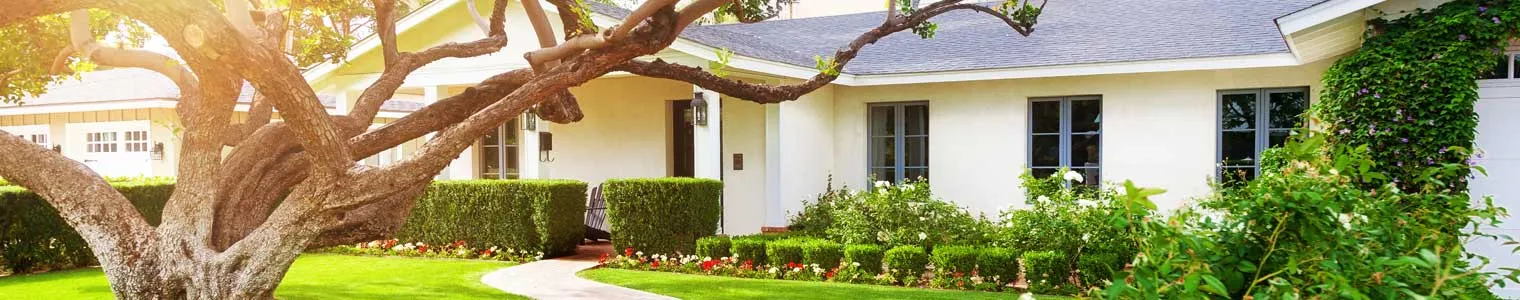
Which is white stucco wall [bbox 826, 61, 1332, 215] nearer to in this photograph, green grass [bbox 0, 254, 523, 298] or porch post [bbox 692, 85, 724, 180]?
porch post [bbox 692, 85, 724, 180]

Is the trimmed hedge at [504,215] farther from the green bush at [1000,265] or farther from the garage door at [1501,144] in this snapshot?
the garage door at [1501,144]

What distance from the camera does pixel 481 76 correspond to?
1253 centimetres

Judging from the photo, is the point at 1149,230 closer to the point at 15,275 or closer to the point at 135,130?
the point at 15,275

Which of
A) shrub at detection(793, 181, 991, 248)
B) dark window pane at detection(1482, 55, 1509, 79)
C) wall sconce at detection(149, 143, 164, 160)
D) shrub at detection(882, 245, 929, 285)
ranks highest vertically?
dark window pane at detection(1482, 55, 1509, 79)

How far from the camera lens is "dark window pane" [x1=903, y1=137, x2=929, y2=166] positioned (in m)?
12.7

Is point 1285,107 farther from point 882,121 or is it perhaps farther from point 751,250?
point 751,250

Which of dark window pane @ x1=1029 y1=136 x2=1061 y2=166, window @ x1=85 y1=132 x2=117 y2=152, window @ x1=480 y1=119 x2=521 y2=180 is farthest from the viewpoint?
window @ x1=85 y1=132 x2=117 y2=152

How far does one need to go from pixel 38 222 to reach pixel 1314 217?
12.5m

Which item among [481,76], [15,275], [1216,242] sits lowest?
[15,275]

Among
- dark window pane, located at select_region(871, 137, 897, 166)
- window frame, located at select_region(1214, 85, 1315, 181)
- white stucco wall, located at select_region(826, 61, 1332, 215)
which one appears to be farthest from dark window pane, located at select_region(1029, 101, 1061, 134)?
dark window pane, located at select_region(871, 137, 897, 166)

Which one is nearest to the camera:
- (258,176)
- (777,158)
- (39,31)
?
(258,176)

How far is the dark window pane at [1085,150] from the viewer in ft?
38.4

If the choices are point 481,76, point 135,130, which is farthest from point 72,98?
point 481,76

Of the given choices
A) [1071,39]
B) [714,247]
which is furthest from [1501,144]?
[714,247]
